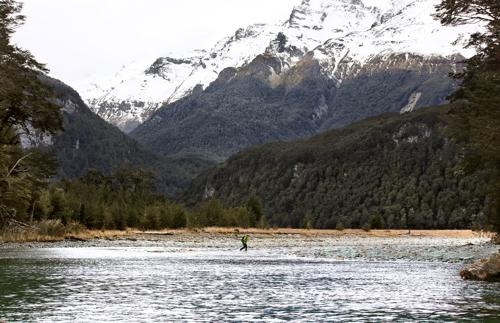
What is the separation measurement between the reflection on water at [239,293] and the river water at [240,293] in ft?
0.13

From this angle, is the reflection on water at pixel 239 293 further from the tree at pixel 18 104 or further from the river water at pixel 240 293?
the tree at pixel 18 104

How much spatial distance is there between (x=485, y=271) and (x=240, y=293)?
14.7 meters

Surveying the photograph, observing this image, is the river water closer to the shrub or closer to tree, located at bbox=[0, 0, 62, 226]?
tree, located at bbox=[0, 0, 62, 226]

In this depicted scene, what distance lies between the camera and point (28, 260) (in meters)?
61.0

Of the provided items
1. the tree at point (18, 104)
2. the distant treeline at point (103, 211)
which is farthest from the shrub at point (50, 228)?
the tree at point (18, 104)

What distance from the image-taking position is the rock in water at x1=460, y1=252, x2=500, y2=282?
41.6 metres

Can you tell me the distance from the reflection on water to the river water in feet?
0.13

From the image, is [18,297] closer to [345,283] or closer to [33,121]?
[345,283]

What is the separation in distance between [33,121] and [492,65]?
1491 inches

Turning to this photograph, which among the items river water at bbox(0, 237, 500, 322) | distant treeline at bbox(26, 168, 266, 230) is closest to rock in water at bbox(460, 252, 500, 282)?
river water at bbox(0, 237, 500, 322)

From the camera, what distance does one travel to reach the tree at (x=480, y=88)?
159ft

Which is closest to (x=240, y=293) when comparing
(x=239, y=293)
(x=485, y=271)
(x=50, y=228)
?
(x=239, y=293)

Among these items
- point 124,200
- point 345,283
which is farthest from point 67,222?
point 345,283

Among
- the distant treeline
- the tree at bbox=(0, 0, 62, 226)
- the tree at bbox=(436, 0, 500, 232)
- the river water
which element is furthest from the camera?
the distant treeline
